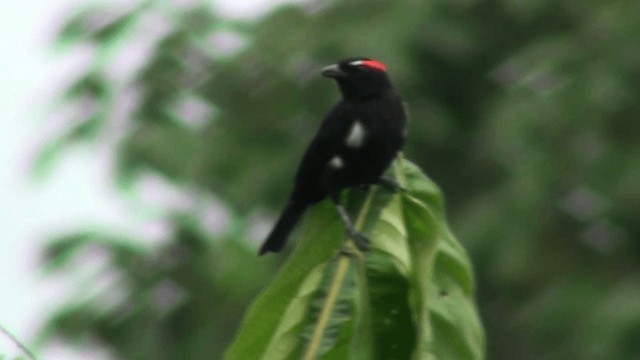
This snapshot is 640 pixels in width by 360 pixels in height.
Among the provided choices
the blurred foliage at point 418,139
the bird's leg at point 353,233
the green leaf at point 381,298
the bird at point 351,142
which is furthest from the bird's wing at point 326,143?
the blurred foliage at point 418,139

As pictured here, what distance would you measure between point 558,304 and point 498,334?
1.59 m

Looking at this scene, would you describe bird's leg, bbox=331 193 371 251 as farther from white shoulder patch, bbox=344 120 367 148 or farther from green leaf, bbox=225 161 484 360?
white shoulder patch, bbox=344 120 367 148

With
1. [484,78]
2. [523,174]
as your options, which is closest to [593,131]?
[523,174]

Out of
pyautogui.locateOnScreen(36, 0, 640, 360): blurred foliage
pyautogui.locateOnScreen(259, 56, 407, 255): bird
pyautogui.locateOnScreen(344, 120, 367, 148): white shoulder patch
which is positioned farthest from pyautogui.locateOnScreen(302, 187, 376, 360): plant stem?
pyautogui.locateOnScreen(36, 0, 640, 360): blurred foliage

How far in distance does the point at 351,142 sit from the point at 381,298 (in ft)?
2.82

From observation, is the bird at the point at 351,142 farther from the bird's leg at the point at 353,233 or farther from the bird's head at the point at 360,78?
the bird's leg at the point at 353,233

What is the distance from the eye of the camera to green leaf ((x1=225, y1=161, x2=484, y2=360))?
3.40 m

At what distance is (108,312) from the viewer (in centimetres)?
1045

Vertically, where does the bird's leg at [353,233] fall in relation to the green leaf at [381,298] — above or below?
above

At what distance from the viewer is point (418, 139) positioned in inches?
437

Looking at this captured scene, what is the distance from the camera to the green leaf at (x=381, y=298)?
340 cm

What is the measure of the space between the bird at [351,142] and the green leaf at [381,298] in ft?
1.41

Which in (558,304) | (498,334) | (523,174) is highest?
(523,174)

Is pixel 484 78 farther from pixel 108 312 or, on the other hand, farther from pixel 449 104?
pixel 108 312
